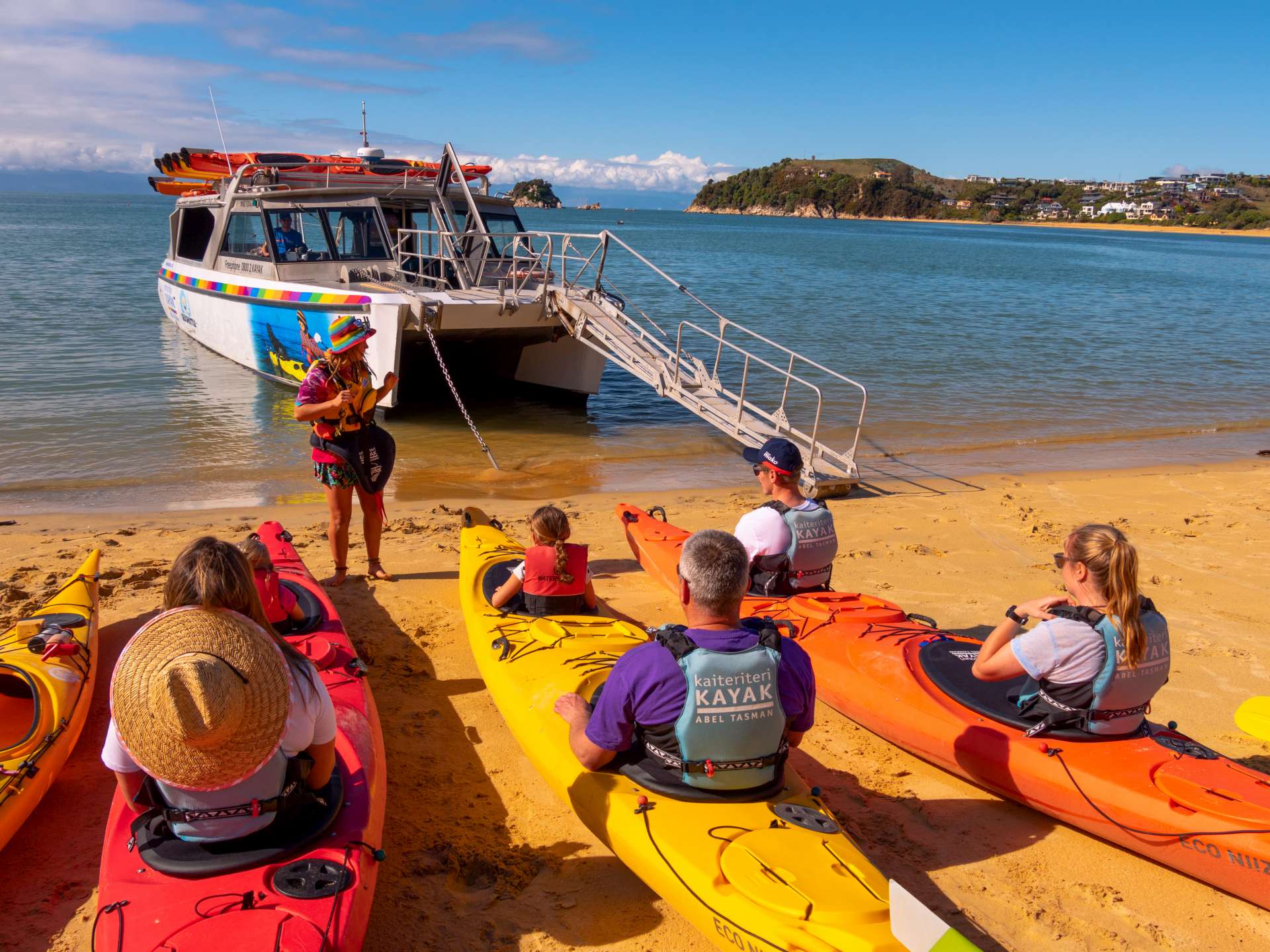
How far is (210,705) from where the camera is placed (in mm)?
2336

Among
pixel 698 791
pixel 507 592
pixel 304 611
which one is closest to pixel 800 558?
pixel 507 592

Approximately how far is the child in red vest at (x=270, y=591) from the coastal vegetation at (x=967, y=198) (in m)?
145

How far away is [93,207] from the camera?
Result: 90500mm

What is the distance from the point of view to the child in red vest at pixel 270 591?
4055 millimetres

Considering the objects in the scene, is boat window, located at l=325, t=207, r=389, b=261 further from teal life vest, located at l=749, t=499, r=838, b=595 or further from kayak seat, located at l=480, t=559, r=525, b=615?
teal life vest, located at l=749, t=499, r=838, b=595

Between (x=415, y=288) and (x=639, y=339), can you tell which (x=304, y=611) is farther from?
(x=415, y=288)

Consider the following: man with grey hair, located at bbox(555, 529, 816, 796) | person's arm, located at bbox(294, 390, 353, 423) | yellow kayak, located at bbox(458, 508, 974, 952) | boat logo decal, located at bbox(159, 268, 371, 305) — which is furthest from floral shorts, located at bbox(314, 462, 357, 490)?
boat logo decal, located at bbox(159, 268, 371, 305)

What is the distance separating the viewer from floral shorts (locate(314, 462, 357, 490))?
5820mm

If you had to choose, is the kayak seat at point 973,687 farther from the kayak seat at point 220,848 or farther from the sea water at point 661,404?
the sea water at point 661,404

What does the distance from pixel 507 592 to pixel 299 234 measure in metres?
9.91

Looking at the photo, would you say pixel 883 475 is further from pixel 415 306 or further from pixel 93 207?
pixel 93 207

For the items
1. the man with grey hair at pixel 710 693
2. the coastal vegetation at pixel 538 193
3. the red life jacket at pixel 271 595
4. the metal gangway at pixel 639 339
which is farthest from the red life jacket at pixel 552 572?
the coastal vegetation at pixel 538 193

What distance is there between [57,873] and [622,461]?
8.16m

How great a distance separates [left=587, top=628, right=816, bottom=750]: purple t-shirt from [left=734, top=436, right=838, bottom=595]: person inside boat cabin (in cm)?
190
